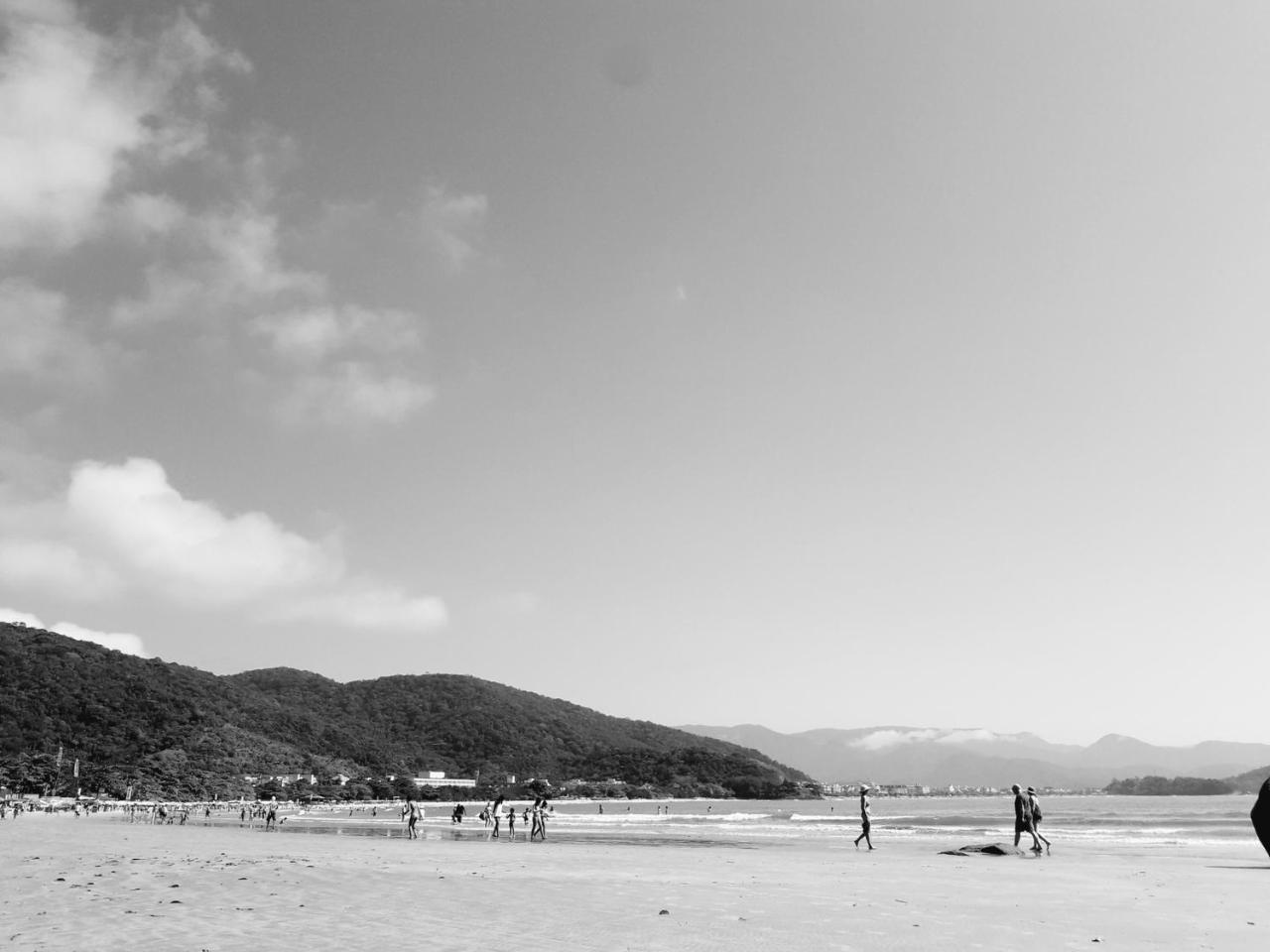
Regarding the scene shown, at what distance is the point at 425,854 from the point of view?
28.9 meters

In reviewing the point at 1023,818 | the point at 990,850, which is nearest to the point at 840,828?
the point at 990,850

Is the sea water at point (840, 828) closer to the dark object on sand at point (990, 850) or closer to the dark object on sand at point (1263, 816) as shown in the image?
the dark object on sand at point (990, 850)

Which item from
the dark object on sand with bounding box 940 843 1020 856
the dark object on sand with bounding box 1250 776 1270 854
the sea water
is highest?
the dark object on sand with bounding box 1250 776 1270 854

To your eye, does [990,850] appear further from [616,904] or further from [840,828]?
[840,828]

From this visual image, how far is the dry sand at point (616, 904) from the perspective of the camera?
424 inches

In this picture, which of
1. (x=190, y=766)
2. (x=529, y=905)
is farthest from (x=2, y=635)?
(x=529, y=905)

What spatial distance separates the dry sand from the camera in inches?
424

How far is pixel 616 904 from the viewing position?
14.4m

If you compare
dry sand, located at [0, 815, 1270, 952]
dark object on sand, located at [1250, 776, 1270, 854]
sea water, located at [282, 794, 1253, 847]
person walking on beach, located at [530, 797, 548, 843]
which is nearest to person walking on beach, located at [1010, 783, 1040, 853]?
dry sand, located at [0, 815, 1270, 952]

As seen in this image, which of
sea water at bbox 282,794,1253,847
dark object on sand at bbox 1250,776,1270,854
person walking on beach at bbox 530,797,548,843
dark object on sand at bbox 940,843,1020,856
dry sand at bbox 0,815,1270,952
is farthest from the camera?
sea water at bbox 282,794,1253,847

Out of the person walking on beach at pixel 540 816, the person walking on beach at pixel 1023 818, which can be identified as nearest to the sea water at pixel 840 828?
the person walking on beach at pixel 540 816

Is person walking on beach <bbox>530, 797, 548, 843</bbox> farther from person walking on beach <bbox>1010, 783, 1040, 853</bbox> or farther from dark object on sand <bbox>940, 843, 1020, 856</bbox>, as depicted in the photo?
person walking on beach <bbox>1010, 783, 1040, 853</bbox>

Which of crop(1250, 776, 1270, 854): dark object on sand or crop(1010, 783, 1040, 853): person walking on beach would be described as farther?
crop(1010, 783, 1040, 853): person walking on beach

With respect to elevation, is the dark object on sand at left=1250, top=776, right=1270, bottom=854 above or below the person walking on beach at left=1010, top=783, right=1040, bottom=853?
above
